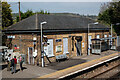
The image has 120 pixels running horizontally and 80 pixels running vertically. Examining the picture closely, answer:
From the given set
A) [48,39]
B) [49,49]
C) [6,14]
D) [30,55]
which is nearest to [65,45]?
[49,49]

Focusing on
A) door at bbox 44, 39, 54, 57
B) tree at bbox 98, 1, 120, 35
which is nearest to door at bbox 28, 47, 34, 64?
door at bbox 44, 39, 54, 57

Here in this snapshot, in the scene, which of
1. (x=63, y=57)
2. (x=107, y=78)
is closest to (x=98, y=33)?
(x=63, y=57)

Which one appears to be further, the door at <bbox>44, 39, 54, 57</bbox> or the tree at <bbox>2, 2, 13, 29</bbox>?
the tree at <bbox>2, 2, 13, 29</bbox>

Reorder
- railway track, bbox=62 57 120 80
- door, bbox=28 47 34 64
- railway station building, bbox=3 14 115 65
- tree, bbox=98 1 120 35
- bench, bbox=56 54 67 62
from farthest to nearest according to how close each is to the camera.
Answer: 1. tree, bbox=98 1 120 35
2. bench, bbox=56 54 67 62
3. door, bbox=28 47 34 64
4. railway station building, bbox=3 14 115 65
5. railway track, bbox=62 57 120 80

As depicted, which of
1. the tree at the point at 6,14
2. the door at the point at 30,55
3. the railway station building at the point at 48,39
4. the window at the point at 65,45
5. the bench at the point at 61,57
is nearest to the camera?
the railway station building at the point at 48,39

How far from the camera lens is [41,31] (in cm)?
1658

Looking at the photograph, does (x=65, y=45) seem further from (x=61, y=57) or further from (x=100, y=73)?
(x=100, y=73)

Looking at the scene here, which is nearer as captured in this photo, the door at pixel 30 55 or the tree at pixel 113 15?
the door at pixel 30 55

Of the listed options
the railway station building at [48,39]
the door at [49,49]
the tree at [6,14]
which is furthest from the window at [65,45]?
the tree at [6,14]

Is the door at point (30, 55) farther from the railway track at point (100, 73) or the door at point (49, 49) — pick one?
the railway track at point (100, 73)

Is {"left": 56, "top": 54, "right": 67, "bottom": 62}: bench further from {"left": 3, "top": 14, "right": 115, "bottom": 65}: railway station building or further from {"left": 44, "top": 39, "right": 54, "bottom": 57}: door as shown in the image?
{"left": 44, "top": 39, "right": 54, "bottom": 57}: door

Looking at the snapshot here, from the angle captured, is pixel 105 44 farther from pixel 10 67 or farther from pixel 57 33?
pixel 10 67

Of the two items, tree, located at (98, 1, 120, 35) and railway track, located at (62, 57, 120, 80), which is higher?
tree, located at (98, 1, 120, 35)

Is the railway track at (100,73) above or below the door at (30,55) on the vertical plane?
below
